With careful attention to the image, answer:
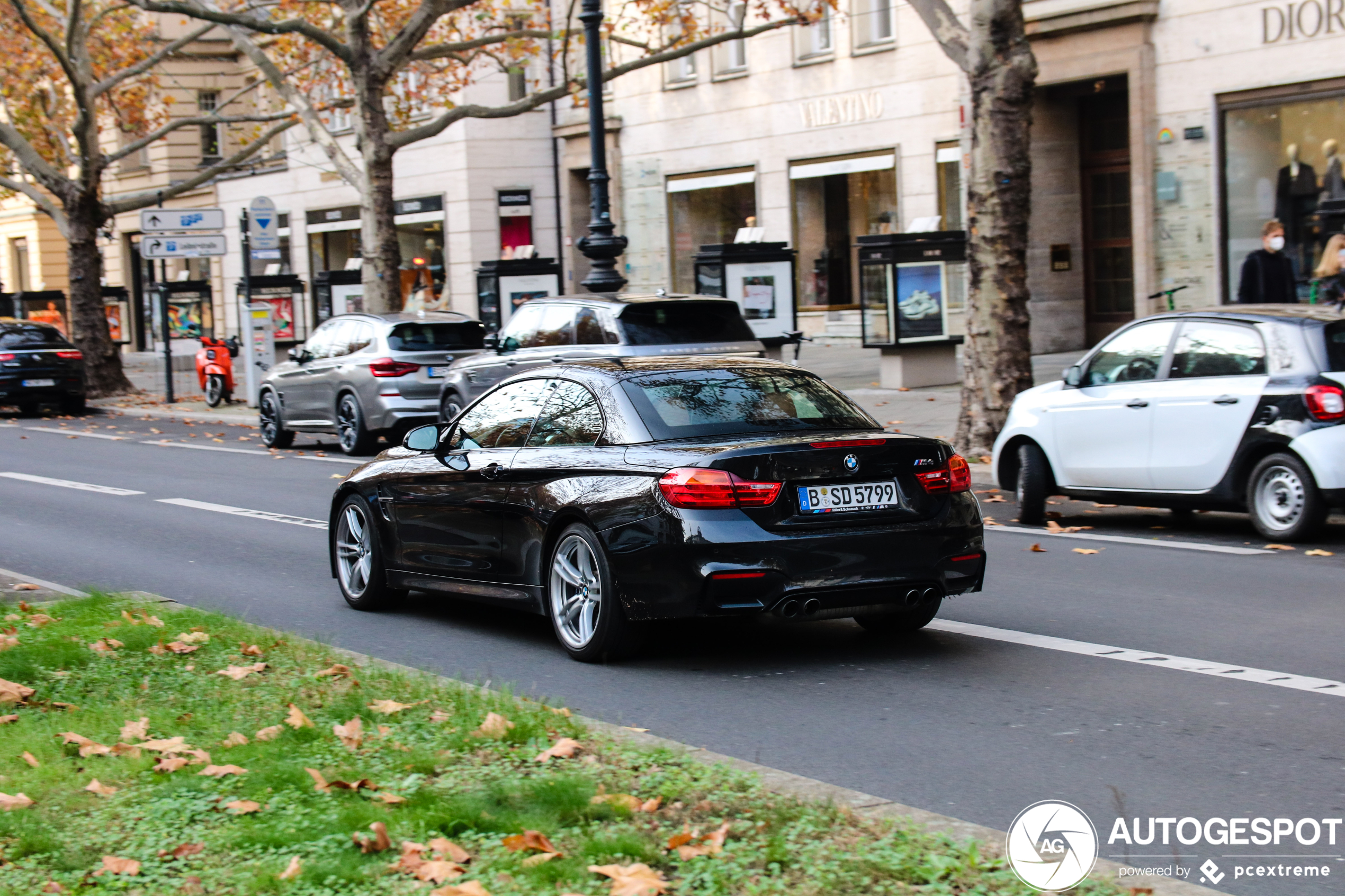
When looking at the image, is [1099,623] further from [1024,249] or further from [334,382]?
[334,382]

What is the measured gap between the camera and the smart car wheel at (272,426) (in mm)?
21703

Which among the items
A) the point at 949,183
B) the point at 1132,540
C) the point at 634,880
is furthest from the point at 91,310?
the point at 634,880

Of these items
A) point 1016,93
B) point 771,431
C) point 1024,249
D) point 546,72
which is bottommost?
point 771,431

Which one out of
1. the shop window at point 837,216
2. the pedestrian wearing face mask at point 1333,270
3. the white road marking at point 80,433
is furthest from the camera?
the shop window at point 837,216

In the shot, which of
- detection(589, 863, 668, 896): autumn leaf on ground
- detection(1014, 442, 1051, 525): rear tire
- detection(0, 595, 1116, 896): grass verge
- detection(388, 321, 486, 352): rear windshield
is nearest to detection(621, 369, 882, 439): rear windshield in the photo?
detection(0, 595, 1116, 896): grass verge

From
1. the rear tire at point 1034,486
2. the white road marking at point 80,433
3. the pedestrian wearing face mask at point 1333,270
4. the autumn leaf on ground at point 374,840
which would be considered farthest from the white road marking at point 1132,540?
the white road marking at point 80,433

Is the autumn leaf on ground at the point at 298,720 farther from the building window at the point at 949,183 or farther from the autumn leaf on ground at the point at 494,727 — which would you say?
the building window at the point at 949,183

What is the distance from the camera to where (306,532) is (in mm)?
12734

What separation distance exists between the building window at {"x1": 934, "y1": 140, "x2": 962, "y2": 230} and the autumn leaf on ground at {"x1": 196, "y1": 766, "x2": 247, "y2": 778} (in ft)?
79.5

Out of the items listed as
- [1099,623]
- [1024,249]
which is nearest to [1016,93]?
[1024,249]

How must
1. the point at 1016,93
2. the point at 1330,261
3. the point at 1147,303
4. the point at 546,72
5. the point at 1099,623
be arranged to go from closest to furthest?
the point at 1099,623 → the point at 1016,93 → the point at 1330,261 → the point at 1147,303 → the point at 546,72

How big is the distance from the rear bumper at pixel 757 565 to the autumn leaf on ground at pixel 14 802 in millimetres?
2820

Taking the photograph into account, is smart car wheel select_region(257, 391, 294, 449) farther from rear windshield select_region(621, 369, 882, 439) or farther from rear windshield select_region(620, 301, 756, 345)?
rear windshield select_region(621, 369, 882, 439)

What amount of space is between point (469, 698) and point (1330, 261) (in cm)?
1640
